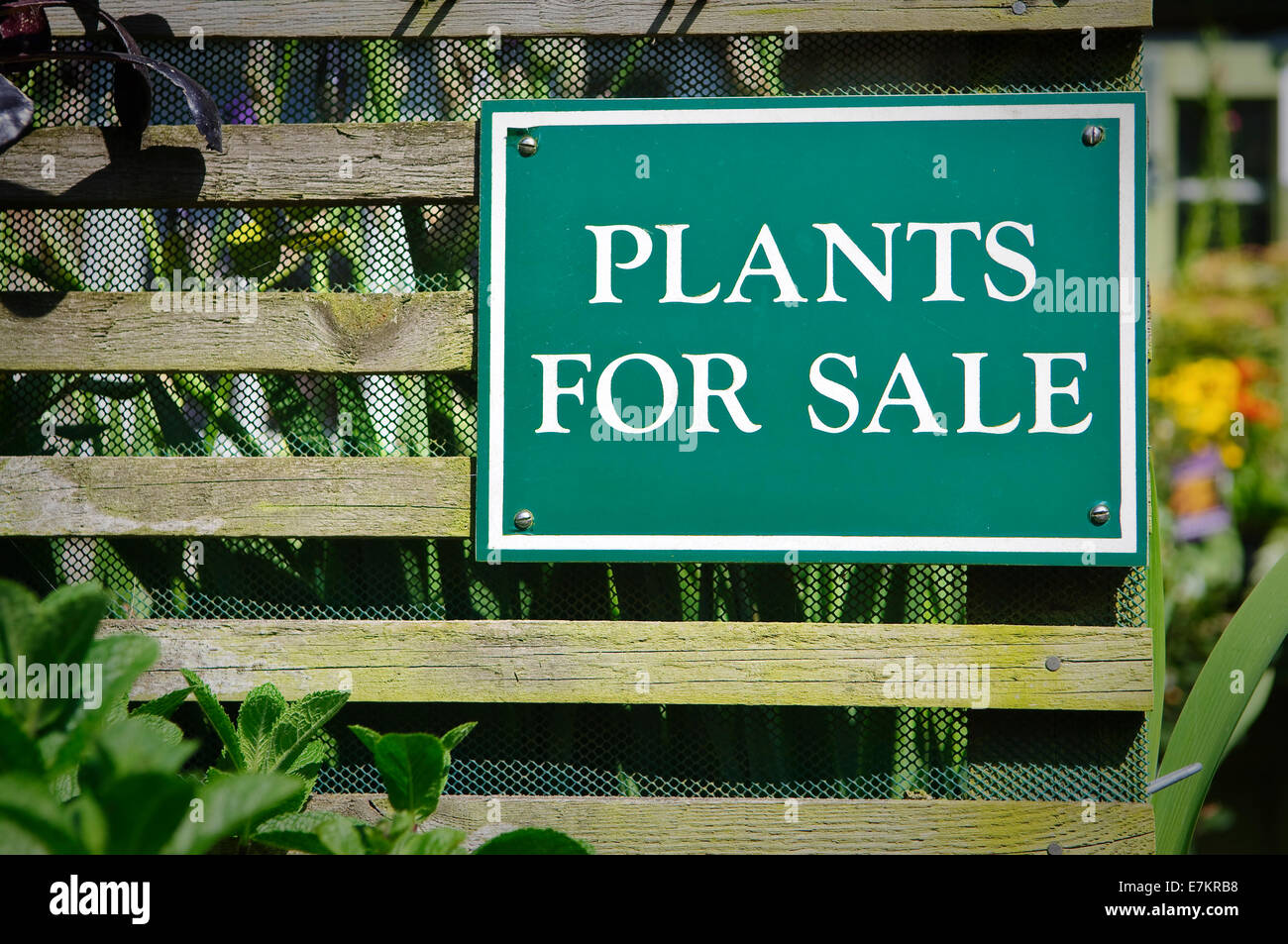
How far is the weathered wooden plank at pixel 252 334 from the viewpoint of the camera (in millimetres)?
1305

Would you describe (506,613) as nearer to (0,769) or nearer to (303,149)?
(0,769)

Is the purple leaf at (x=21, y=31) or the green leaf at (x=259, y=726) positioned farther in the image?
the purple leaf at (x=21, y=31)

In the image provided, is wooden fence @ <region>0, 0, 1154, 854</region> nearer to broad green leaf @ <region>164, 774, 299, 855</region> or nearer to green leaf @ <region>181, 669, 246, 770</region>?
green leaf @ <region>181, 669, 246, 770</region>

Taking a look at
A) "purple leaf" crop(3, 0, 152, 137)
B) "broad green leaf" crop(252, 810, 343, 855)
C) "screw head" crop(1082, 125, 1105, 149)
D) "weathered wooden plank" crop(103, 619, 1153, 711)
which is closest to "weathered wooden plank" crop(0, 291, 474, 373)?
"purple leaf" crop(3, 0, 152, 137)

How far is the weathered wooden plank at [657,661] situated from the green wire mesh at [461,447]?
0.06 m

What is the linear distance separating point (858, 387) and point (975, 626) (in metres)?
0.39

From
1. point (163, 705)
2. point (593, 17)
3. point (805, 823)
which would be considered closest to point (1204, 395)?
point (805, 823)

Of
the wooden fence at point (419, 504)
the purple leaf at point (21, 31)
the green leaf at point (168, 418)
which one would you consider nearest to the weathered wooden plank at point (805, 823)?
the wooden fence at point (419, 504)

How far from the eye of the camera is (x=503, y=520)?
1281 mm

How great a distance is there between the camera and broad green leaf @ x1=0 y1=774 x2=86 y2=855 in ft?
2.43

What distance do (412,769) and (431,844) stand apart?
108mm

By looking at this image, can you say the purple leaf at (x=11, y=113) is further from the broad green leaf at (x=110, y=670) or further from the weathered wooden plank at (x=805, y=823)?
the weathered wooden plank at (x=805, y=823)
